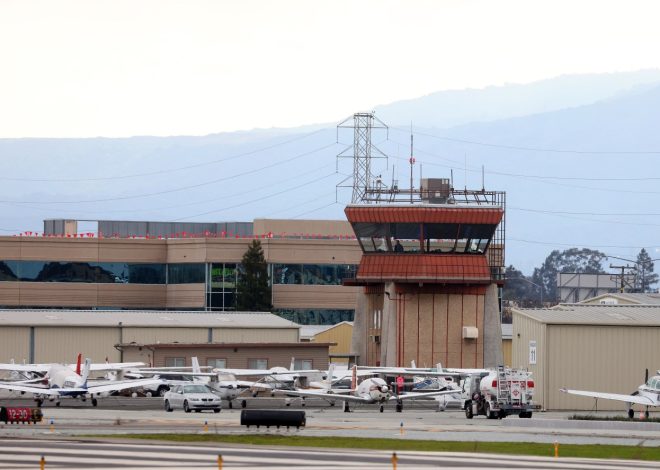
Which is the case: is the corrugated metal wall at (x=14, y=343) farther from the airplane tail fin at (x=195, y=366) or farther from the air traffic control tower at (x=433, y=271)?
the air traffic control tower at (x=433, y=271)

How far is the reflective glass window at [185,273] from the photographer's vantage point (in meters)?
141

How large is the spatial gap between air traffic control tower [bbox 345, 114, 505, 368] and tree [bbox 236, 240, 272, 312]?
129ft

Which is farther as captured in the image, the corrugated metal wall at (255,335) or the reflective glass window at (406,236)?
the corrugated metal wall at (255,335)

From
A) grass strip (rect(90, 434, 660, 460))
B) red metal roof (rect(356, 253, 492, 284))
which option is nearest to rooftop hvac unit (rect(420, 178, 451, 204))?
red metal roof (rect(356, 253, 492, 284))

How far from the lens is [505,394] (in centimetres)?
6869

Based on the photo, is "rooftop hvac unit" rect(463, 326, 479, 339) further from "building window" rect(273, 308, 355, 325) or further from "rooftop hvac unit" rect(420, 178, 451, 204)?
"building window" rect(273, 308, 355, 325)

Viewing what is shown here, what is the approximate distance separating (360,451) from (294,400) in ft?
117

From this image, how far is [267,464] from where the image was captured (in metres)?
43.6

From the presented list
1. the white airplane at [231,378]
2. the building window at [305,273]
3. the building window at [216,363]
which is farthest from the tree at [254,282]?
the white airplane at [231,378]

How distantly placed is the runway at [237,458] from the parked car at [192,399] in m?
21.8

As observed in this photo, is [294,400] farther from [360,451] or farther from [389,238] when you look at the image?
[360,451]

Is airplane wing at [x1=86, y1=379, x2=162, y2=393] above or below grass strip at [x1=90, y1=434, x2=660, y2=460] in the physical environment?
above

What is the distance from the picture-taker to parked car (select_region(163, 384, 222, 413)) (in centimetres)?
7194

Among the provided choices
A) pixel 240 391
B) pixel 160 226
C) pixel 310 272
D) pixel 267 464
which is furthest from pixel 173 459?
pixel 160 226
